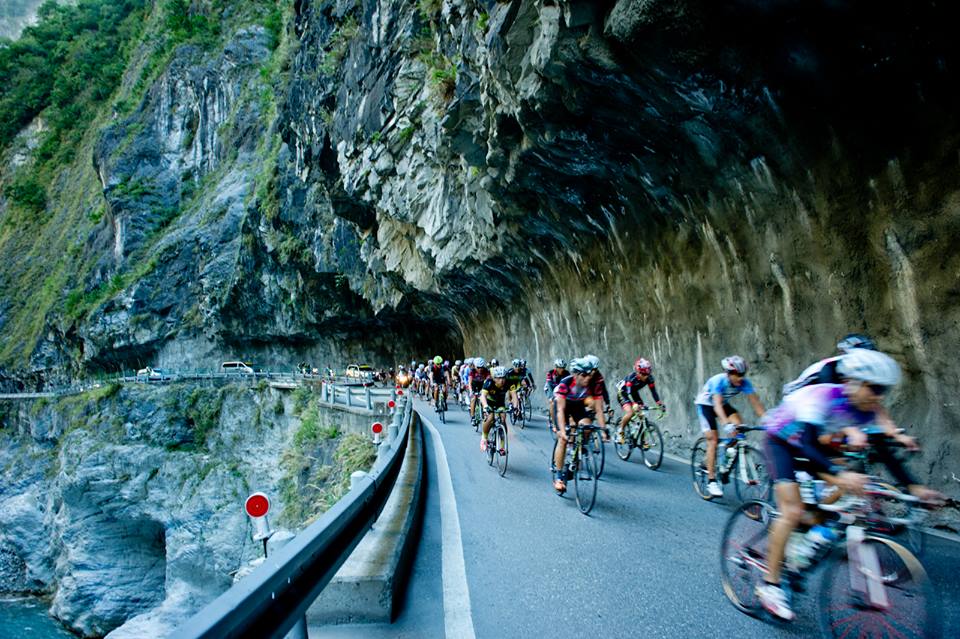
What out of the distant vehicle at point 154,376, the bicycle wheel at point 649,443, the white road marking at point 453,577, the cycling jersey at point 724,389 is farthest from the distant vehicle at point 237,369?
the cycling jersey at point 724,389

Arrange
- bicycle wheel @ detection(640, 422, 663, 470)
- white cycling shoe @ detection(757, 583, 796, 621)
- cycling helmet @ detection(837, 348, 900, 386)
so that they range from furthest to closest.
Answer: bicycle wheel @ detection(640, 422, 663, 470) < white cycling shoe @ detection(757, 583, 796, 621) < cycling helmet @ detection(837, 348, 900, 386)

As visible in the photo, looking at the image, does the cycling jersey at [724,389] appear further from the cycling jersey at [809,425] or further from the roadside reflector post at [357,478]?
the roadside reflector post at [357,478]

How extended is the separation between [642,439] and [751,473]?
314 cm

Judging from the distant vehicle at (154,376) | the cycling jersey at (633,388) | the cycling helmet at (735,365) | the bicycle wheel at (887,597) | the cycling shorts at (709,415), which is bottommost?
the distant vehicle at (154,376)

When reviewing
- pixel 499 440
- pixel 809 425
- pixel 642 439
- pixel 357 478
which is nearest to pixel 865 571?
pixel 809 425

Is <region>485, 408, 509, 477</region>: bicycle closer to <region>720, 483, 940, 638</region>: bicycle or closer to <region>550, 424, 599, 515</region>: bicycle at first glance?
<region>550, 424, 599, 515</region>: bicycle

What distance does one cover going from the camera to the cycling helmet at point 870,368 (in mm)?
2922

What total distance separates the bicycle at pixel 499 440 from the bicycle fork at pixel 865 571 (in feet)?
19.4

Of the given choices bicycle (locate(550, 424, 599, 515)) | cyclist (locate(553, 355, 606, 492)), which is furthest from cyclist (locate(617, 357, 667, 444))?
bicycle (locate(550, 424, 599, 515))

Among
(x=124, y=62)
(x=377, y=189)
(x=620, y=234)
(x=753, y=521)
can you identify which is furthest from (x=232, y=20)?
(x=753, y=521)

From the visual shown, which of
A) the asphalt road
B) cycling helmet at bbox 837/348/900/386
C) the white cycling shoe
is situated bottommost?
the asphalt road

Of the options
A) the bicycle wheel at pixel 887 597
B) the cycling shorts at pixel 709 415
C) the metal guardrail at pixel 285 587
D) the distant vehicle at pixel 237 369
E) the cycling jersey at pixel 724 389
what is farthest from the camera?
the distant vehicle at pixel 237 369

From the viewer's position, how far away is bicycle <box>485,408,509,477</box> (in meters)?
8.38

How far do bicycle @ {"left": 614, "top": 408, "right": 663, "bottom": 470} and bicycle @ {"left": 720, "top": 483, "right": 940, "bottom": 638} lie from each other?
5.61 metres
